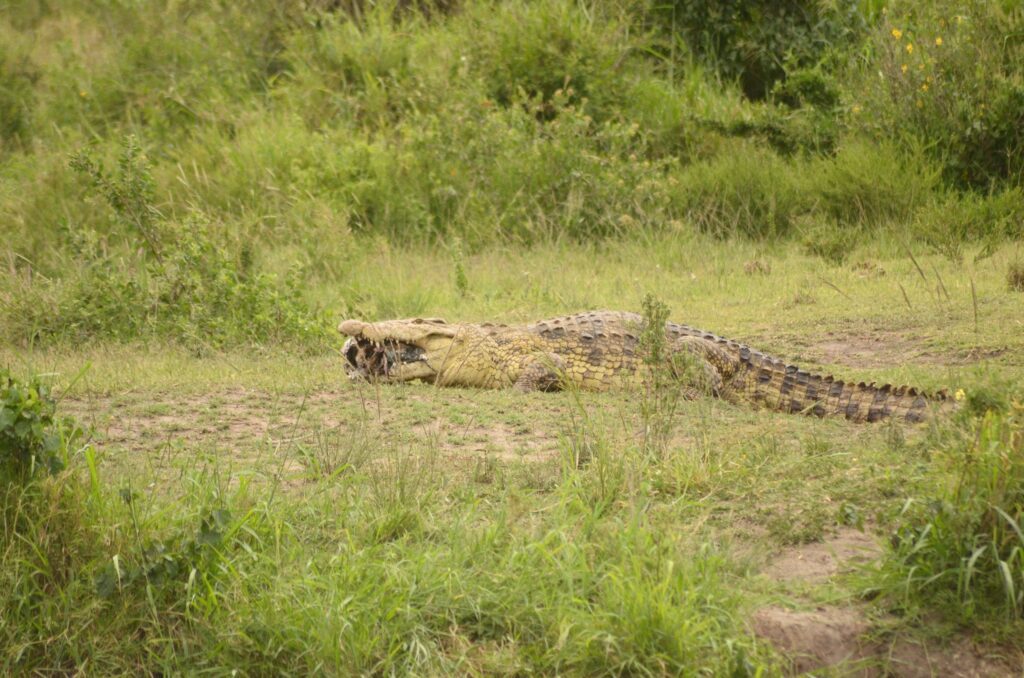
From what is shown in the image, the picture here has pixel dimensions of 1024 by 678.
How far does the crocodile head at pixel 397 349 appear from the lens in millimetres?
6965

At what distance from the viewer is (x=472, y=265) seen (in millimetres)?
10336

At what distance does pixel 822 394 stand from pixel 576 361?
1314 mm

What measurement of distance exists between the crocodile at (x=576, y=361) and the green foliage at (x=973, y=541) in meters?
2.05

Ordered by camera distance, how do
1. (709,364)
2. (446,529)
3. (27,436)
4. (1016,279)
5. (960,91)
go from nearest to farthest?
(27,436), (446,529), (709,364), (1016,279), (960,91)

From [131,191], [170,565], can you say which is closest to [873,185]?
[131,191]

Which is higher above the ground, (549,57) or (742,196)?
(549,57)

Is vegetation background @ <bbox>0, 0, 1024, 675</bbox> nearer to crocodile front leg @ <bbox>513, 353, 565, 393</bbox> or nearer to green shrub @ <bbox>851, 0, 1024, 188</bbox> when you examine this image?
green shrub @ <bbox>851, 0, 1024, 188</bbox>

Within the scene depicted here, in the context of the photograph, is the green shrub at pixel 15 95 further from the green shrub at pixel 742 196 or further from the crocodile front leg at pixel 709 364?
the crocodile front leg at pixel 709 364

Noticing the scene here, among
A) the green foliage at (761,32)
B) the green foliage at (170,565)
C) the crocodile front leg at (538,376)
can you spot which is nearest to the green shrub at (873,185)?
the green foliage at (761,32)

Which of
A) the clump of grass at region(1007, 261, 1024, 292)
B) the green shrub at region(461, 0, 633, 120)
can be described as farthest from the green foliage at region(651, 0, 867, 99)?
the clump of grass at region(1007, 261, 1024, 292)

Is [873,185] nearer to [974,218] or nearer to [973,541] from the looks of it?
[974,218]

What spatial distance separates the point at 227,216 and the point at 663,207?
12.8 ft

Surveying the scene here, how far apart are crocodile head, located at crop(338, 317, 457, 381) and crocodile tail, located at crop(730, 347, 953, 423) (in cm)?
167

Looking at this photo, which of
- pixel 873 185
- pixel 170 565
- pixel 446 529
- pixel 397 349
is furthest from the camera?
pixel 873 185
